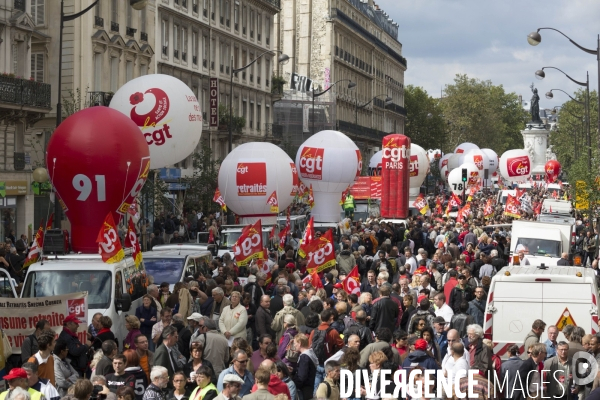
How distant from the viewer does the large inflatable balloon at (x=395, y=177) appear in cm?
4666

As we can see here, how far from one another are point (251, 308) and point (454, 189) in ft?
170

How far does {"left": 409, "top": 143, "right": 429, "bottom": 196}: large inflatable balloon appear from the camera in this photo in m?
66.0

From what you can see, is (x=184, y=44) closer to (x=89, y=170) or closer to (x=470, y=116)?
(x=89, y=170)

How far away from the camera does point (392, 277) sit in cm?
2375

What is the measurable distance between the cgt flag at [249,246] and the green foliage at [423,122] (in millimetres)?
108474

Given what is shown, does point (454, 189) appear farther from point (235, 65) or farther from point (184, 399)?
point (184, 399)

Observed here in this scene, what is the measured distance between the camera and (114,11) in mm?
46406

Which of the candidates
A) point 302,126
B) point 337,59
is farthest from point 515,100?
point 302,126

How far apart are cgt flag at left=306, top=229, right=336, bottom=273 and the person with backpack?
830 cm

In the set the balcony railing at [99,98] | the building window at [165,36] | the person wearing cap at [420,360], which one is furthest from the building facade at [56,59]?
the person wearing cap at [420,360]

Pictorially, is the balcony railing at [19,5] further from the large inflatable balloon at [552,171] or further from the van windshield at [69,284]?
the large inflatable balloon at [552,171]

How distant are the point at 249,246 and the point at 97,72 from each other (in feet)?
75.2

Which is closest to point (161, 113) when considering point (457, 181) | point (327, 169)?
point (327, 169)

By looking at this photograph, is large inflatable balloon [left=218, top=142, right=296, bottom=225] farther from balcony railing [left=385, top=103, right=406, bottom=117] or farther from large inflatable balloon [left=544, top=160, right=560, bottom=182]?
balcony railing [left=385, top=103, right=406, bottom=117]
